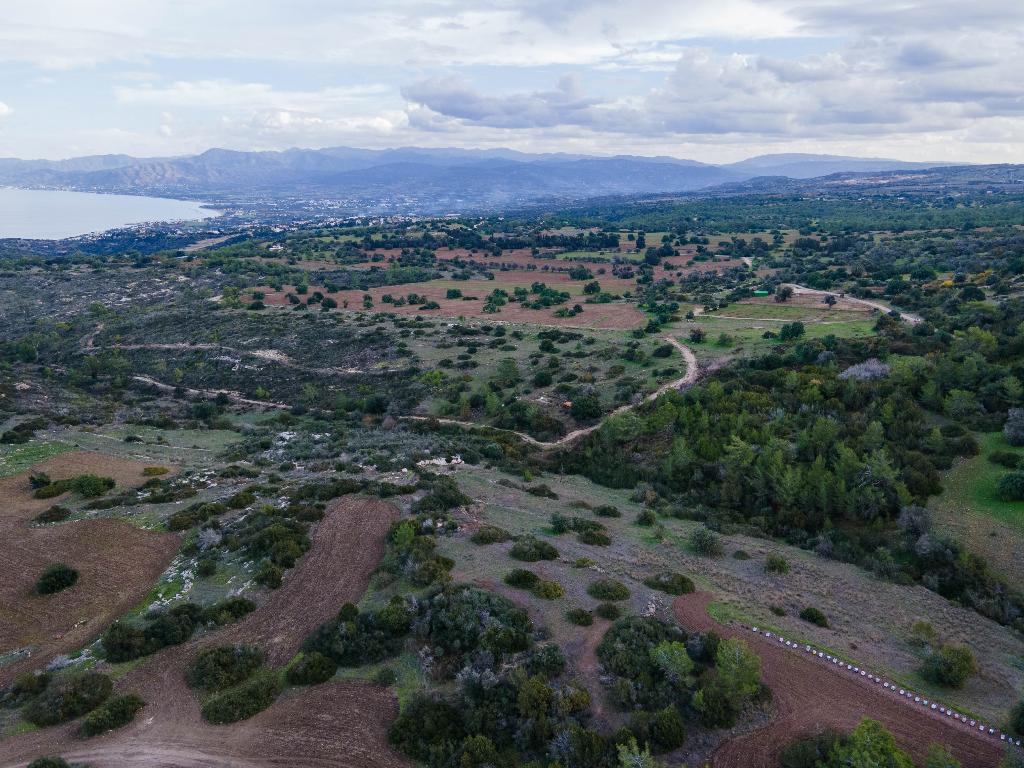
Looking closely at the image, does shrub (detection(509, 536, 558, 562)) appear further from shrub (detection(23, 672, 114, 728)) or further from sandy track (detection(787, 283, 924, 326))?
sandy track (detection(787, 283, 924, 326))

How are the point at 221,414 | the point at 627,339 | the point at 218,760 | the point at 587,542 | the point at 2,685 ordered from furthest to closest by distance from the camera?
1. the point at 627,339
2. the point at 221,414
3. the point at 587,542
4. the point at 2,685
5. the point at 218,760

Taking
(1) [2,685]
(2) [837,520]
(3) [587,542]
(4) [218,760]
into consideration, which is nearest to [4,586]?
(1) [2,685]

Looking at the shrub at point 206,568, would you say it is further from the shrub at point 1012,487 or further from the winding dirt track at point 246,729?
the shrub at point 1012,487

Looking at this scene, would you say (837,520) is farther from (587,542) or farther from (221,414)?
(221,414)

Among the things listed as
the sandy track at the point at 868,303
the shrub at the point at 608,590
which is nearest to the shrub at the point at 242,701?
the shrub at the point at 608,590

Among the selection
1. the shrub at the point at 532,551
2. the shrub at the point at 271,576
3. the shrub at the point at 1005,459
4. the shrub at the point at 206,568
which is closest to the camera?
the shrub at the point at 271,576

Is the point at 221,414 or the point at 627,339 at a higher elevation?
the point at 627,339
